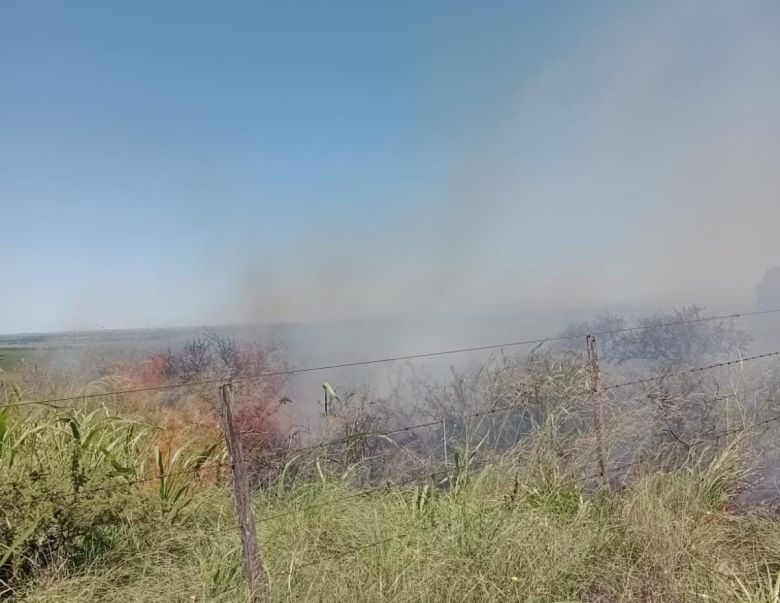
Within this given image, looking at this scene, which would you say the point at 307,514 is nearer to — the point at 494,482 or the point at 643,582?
the point at 494,482

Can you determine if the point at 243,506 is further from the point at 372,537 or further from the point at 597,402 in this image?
the point at 597,402

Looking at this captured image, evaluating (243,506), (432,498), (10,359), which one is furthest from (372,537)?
(10,359)

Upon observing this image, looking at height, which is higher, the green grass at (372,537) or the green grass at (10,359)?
the green grass at (10,359)

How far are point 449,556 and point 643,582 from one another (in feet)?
2.45

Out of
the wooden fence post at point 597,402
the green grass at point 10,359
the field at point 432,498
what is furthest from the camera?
the green grass at point 10,359

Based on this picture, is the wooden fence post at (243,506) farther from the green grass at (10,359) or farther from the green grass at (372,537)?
the green grass at (10,359)

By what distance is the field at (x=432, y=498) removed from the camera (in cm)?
220

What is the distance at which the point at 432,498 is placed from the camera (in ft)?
9.59

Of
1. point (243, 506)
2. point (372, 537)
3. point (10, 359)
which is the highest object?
point (10, 359)

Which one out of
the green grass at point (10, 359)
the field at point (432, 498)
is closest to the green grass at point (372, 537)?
the field at point (432, 498)

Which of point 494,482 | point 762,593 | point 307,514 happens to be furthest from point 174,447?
point 762,593

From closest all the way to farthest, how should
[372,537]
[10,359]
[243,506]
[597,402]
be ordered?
[243,506], [372,537], [597,402], [10,359]

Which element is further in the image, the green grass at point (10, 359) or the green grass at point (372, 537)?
the green grass at point (10, 359)

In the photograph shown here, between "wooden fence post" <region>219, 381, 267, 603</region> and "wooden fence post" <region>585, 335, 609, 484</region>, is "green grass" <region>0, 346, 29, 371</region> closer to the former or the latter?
"wooden fence post" <region>219, 381, 267, 603</region>
